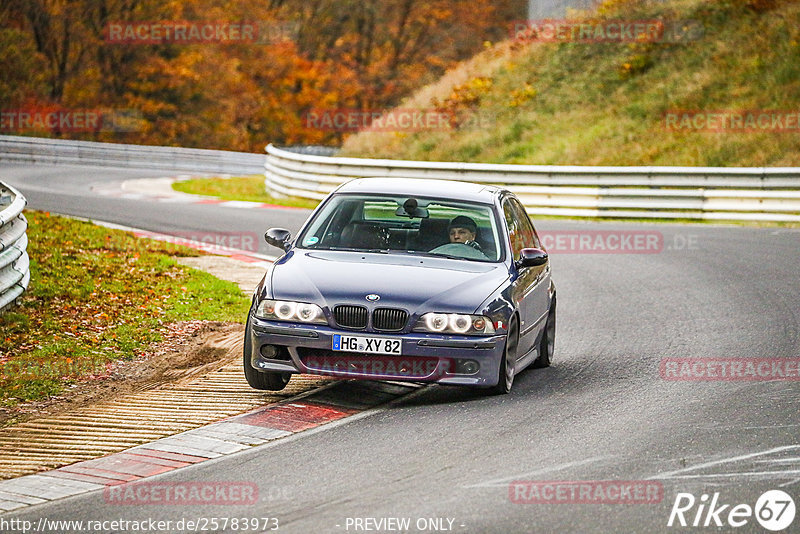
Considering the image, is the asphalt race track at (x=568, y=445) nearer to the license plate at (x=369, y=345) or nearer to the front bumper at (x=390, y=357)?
the front bumper at (x=390, y=357)

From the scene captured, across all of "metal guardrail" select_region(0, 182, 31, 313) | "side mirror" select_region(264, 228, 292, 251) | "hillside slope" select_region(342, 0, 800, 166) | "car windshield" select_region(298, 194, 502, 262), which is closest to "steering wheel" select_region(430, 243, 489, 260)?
"car windshield" select_region(298, 194, 502, 262)

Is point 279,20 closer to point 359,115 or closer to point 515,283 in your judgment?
point 359,115

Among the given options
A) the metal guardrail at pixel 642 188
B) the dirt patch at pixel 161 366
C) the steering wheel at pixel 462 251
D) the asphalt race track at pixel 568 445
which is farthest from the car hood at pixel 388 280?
the metal guardrail at pixel 642 188

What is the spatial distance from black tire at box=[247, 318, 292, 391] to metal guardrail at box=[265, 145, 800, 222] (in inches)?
659

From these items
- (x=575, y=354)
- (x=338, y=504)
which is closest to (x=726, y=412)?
(x=575, y=354)

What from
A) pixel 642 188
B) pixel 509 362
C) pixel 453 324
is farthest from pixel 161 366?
pixel 642 188

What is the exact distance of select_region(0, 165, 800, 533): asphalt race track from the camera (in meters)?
6.35

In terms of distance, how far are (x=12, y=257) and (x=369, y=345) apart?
498cm

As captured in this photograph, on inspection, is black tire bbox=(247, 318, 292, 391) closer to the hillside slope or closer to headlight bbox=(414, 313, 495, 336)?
headlight bbox=(414, 313, 495, 336)

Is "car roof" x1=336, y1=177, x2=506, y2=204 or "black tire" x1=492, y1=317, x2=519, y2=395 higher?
"car roof" x1=336, y1=177, x2=506, y2=204

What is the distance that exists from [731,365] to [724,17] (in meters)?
28.6

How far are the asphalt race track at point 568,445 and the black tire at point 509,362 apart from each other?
0.26 ft

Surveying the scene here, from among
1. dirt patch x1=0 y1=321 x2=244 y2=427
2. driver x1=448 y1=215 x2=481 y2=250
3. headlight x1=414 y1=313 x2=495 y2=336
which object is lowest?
dirt patch x1=0 y1=321 x2=244 y2=427

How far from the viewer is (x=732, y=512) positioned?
6.35 meters
